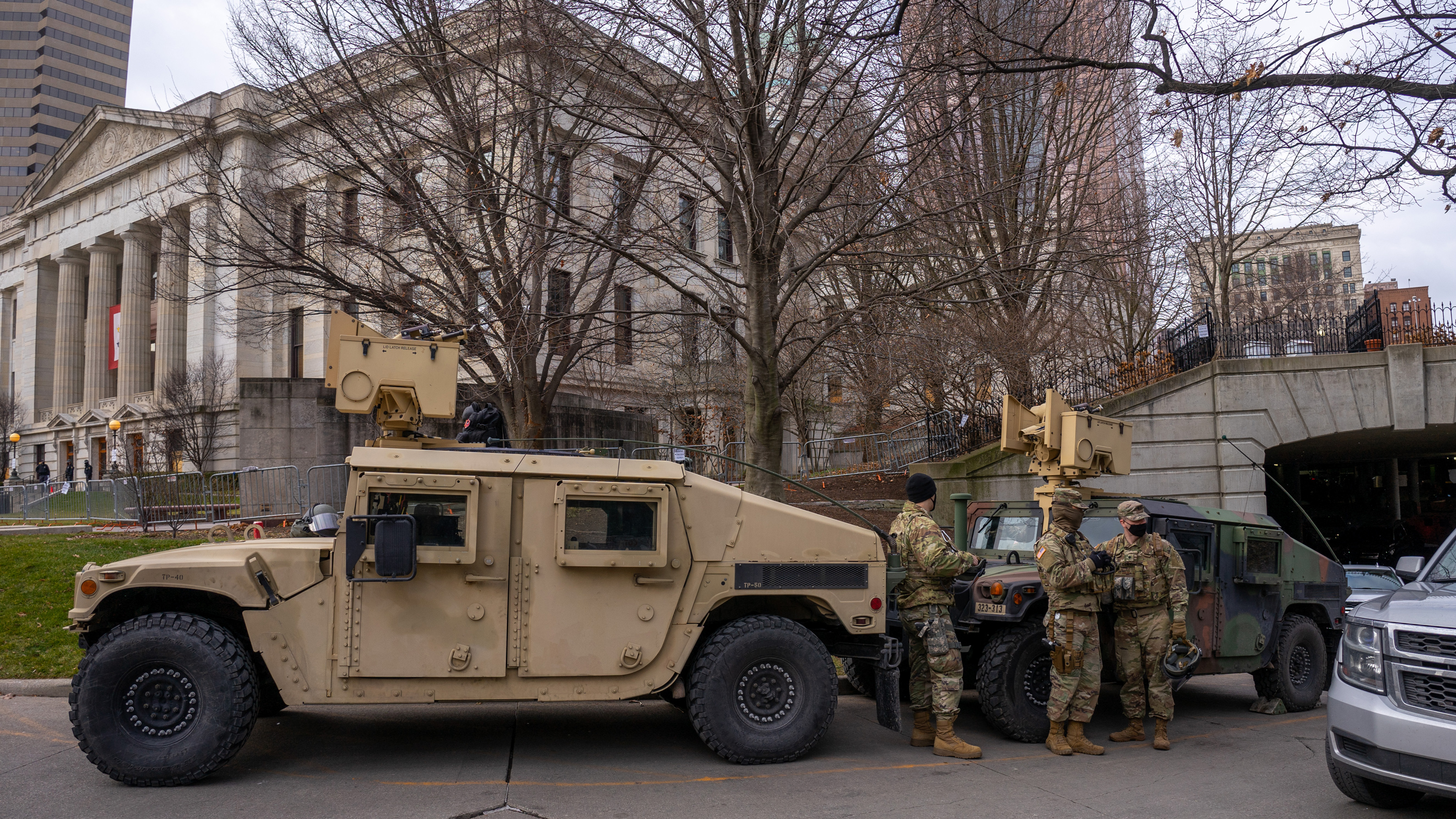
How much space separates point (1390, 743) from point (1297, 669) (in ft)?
14.9

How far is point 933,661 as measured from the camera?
6637mm

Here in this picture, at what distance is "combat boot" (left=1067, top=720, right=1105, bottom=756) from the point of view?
676cm

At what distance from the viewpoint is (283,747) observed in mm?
6445

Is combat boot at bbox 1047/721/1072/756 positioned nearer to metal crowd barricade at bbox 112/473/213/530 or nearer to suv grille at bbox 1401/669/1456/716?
suv grille at bbox 1401/669/1456/716

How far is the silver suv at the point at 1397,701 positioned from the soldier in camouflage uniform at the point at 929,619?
2223 millimetres

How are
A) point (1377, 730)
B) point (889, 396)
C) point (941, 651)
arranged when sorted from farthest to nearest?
point (889, 396) < point (941, 651) < point (1377, 730)

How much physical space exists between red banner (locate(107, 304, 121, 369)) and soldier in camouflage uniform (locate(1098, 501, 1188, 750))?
5309 centimetres

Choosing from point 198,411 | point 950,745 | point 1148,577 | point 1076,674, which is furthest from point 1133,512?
point 198,411

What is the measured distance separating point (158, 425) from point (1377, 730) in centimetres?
4431

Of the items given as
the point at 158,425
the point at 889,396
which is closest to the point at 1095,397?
the point at 889,396

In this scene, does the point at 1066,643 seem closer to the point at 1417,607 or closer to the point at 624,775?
the point at 1417,607

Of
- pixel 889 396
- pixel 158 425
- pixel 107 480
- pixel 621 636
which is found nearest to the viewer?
pixel 621 636

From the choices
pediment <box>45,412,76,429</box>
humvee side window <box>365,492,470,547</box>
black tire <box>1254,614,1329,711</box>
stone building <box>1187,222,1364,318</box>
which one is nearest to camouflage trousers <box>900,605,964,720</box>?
humvee side window <box>365,492,470,547</box>

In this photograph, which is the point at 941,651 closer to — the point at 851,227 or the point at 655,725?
the point at 655,725
